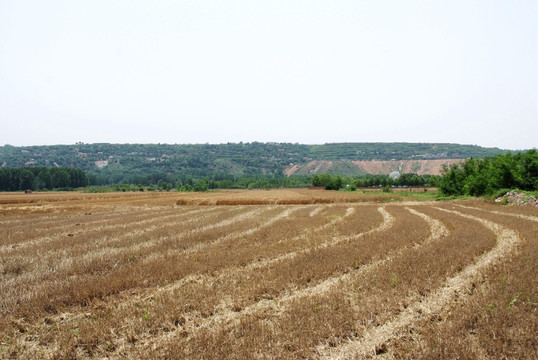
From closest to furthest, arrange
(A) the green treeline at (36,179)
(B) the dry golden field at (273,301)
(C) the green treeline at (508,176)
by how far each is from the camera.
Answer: (B) the dry golden field at (273,301), (C) the green treeline at (508,176), (A) the green treeline at (36,179)

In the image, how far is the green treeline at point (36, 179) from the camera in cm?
11375

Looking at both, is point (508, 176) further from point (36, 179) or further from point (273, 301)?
point (36, 179)

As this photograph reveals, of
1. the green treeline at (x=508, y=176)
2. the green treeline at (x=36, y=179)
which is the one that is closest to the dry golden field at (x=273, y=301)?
the green treeline at (x=508, y=176)

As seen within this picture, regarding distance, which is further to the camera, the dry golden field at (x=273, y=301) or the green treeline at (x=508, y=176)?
the green treeline at (x=508, y=176)

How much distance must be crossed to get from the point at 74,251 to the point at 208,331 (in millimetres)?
9697

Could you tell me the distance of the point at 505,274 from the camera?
858 centimetres

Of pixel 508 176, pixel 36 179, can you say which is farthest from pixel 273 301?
pixel 36 179

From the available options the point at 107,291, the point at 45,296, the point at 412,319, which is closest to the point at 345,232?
the point at 412,319

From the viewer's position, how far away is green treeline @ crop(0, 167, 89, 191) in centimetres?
11375

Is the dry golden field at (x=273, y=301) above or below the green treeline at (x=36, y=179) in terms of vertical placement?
above

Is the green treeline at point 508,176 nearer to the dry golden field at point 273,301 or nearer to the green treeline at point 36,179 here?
the dry golden field at point 273,301

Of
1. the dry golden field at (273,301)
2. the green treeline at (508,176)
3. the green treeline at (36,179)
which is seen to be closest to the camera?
the dry golden field at (273,301)

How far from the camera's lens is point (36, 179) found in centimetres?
11706

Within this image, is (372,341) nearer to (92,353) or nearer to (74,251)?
(92,353)
